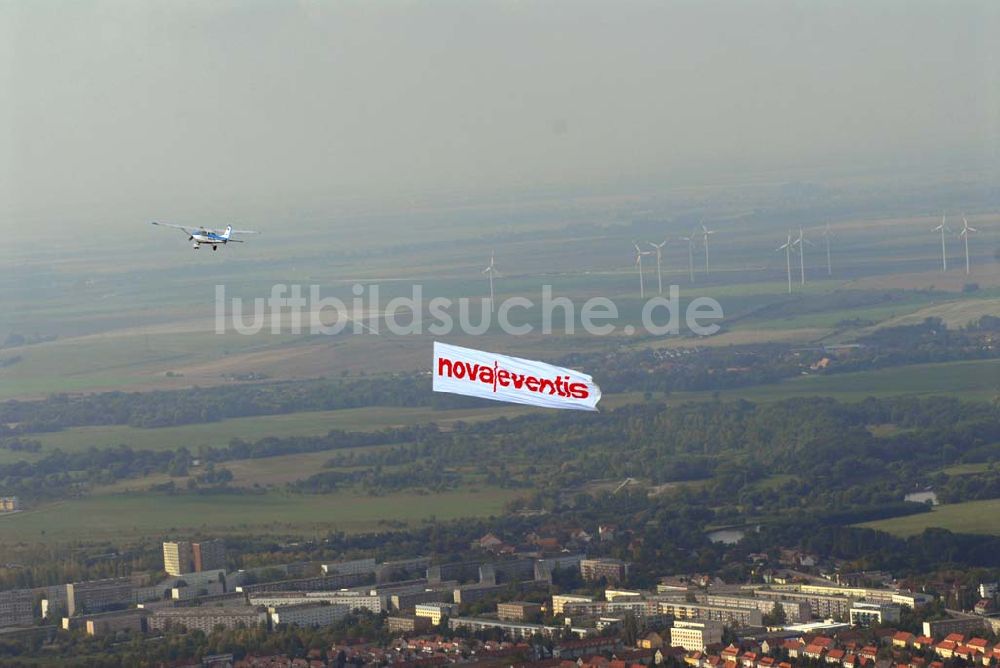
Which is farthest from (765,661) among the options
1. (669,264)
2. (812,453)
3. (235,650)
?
(669,264)

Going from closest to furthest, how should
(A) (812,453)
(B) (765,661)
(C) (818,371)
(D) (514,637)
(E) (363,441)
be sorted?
(B) (765,661)
(D) (514,637)
(A) (812,453)
(E) (363,441)
(C) (818,371)

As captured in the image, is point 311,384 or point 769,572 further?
point 311,384

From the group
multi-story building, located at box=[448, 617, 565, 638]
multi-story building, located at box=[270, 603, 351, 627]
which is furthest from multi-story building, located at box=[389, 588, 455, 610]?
multi-story building, located at box=[448, 617, 565, 638]

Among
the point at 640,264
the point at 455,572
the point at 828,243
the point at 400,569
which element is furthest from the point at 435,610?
the point at 828,243

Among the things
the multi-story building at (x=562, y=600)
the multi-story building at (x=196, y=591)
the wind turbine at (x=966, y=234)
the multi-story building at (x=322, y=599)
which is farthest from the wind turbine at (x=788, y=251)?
the multi-story building at (x=562, y=600)

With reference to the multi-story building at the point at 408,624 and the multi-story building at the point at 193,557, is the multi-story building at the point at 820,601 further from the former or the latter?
the multi-story building at the point at 193,557

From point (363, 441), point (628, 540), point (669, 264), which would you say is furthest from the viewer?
point (669, 264)

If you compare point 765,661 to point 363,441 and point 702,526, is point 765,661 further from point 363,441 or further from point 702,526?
point 363,441

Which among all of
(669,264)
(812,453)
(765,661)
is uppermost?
(669,264)
